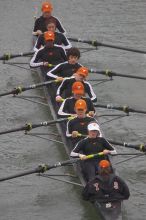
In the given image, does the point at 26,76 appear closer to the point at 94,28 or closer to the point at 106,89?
the point at 106,89

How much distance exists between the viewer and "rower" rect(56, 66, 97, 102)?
856 inches

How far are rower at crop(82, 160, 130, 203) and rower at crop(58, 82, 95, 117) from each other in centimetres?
349

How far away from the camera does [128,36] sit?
30.7 metres

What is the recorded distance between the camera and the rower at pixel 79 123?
19.9 meters

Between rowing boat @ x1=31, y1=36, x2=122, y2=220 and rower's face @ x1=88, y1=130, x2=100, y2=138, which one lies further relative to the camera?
rower's face @ x1=88, y1=130, x2=100, y2=138

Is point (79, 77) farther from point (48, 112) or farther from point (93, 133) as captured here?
point (93, 133)

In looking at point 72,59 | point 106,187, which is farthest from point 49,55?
point 106,187

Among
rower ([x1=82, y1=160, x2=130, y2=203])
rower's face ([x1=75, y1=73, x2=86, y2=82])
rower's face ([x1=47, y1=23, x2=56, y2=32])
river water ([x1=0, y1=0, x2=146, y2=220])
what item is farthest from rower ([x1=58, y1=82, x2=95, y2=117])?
rower's face ([x1=47, y1=23, x2=56, y2=32])

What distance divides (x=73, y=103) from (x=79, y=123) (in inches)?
44.0

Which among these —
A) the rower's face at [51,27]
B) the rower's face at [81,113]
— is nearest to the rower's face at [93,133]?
the rower's face at [81,113]

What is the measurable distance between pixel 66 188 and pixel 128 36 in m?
12.0

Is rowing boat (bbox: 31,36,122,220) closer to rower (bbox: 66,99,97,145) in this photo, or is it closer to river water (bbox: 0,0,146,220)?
rower (bbox: 66,99,97,145)

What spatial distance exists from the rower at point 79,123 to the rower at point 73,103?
78cm

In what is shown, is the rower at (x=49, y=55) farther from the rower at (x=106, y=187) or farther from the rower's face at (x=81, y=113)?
the rower at (x=106, y=187)
